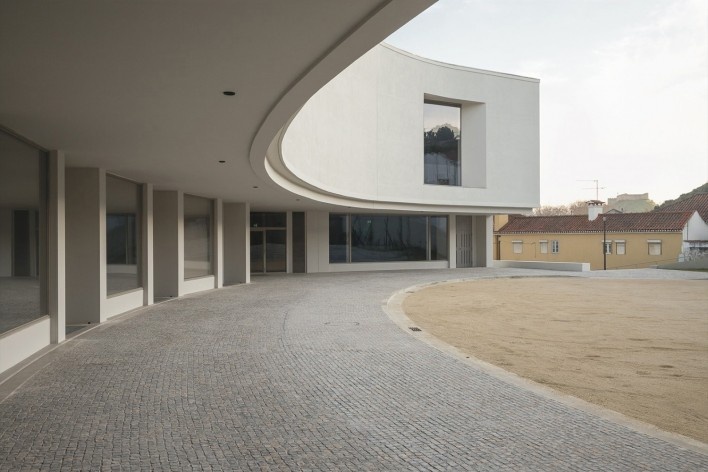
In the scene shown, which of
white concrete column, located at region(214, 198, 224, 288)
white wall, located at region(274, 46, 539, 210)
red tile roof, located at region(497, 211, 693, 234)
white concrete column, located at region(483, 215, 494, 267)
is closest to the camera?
white concrete column, located at region(214, 198, 224, 288)

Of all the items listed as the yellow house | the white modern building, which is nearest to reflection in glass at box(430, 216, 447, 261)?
the white modern building

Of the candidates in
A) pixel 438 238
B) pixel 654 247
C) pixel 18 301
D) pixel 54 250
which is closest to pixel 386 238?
pixel 438 238

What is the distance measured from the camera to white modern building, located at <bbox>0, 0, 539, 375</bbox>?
356 centimetres

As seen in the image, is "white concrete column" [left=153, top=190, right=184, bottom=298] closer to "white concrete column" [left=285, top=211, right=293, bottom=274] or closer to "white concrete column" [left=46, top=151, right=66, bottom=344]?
"white concrete column" [left=46, top=151, right=66, bottom=344]

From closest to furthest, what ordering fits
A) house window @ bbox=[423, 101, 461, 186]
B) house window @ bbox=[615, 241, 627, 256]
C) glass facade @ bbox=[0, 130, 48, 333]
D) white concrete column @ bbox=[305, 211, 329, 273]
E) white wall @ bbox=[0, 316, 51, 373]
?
white wall @ bbox=[0, 316, 51, 373] < glass facade @ bbox=[0, 130, 48, 333] < white concrete column @ bbox=[305, 211, 329, 273] < house window @ bbox=[423, 101, 461, 186] < house window @ bbox=[615, 241, 627, 256]

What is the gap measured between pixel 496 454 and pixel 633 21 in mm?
26324

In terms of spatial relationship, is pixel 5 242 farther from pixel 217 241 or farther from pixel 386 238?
pixel 386 238

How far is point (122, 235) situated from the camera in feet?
37.5

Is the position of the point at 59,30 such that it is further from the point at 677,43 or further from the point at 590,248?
the point at 590,248

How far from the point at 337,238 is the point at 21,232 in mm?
18566

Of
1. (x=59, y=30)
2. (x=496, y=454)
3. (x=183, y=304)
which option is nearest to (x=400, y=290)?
(x=183, y=304)

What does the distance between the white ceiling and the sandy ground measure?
194 inches

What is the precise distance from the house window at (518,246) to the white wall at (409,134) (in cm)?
1914

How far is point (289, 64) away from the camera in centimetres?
422
